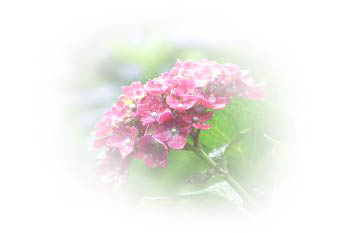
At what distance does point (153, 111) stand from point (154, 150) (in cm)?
10

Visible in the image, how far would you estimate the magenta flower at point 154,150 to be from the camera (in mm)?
1414

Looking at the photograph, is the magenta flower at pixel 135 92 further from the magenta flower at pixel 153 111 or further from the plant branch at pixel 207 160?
the plant branch at pixel 207 160

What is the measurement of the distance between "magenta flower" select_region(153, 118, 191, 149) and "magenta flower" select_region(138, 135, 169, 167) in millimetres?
30

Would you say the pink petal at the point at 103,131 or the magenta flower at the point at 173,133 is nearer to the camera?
the magenta flower at the point at 173,133

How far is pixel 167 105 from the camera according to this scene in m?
1.44

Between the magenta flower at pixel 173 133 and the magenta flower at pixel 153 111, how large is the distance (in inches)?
0.9

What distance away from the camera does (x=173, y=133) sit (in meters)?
1.40

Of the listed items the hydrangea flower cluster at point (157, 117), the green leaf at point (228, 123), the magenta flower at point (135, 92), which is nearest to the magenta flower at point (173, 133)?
the hydrangea flower cluster at point (157, 117)

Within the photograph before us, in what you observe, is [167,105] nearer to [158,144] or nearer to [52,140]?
[158,144]

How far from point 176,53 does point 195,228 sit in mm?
1485

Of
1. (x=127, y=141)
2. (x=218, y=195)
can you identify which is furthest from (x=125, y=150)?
(x=218, y=195)

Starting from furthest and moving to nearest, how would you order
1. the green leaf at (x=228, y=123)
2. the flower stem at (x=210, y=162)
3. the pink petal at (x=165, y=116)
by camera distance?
the green leaf at (x=228, y=123) < the flower stem at (x=210, y=162) < the pink petal at (x=165, y=116)

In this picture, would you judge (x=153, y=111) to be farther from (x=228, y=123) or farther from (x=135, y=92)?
(x=228, y=123)

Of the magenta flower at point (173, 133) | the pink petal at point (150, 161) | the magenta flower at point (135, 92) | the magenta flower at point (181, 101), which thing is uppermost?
the magenta flower at point (135, 92)
